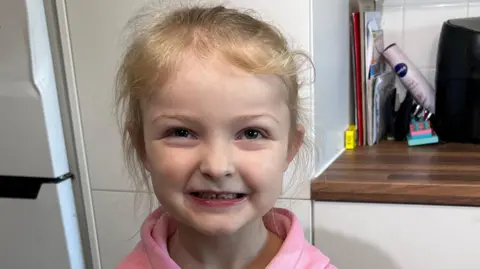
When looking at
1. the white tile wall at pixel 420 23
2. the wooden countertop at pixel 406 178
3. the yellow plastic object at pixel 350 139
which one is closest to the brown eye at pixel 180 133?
the wooden countertop at pixel 406 178

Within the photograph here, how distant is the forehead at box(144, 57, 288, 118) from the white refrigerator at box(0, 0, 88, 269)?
A: 56 cm

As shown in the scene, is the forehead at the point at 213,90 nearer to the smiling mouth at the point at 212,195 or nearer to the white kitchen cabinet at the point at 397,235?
the smiling mouth at the point at 212,195

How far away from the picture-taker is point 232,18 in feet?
2.44

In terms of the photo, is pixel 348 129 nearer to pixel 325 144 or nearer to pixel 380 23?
pixel 325 144

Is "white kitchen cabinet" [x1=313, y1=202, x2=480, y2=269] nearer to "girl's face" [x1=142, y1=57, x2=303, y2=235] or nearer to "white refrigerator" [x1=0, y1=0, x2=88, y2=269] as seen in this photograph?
"girl's face" [x1=142, y1=57, x2=303, y2=235]

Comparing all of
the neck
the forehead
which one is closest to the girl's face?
the forehead

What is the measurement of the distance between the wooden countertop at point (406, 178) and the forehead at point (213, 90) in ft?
1.26

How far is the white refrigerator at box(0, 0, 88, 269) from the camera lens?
44.4 inches

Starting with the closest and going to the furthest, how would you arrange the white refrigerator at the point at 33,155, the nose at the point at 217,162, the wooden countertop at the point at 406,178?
1. the nose at the point at 217,162
2. the wooden countertop at the point at 406,178
3. the white refrigerator at the point at 33,155

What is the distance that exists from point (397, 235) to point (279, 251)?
1.07 feet

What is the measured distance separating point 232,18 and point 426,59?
0.84 meters

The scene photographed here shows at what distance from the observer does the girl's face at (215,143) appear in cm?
67

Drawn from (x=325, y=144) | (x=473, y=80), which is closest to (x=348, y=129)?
(x=325, y=144)

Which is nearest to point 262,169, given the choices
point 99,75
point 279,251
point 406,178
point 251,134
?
point 251,134
